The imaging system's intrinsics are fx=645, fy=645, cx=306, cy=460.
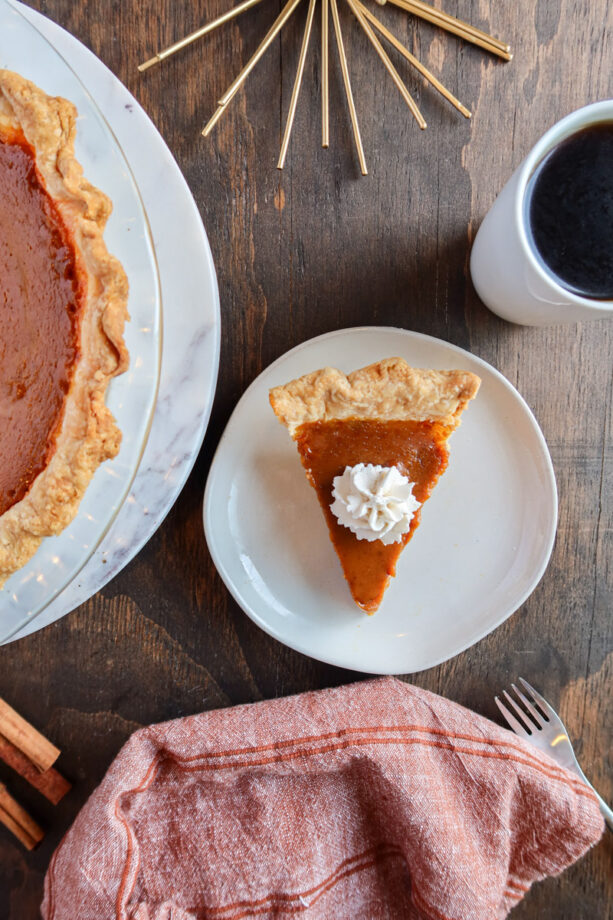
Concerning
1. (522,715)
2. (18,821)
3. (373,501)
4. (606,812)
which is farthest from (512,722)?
(18,821)

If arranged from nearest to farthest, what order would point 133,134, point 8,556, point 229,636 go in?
point 8,556, point 133,134, point 229,636

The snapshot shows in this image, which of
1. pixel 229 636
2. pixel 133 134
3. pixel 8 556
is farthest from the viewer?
pixel 229 636

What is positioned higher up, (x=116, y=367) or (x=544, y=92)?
(x=116, y=367)

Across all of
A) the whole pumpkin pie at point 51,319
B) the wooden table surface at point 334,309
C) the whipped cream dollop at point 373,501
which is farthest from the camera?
the wooden table surface at point 334,309

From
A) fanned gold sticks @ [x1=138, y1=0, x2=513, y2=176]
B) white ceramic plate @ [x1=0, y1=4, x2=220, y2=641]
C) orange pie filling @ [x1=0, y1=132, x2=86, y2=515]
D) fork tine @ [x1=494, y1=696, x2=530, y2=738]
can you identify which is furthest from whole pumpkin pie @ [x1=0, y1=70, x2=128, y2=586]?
fork tine @ [x1=494, y1=696, x2=530, y2=738]

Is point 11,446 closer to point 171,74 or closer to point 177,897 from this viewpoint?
point 171,74

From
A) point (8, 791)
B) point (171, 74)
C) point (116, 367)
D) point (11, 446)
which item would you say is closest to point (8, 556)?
point (11, 446)

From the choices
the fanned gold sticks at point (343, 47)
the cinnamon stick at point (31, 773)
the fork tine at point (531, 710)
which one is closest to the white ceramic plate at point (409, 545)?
the fork tine at point (531, 710)

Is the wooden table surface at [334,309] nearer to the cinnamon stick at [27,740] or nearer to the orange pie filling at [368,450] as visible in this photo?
the cinnamon stick at [27,740]
